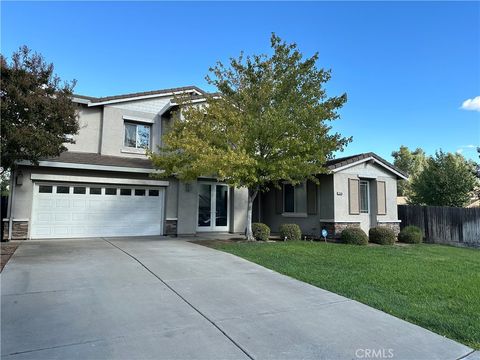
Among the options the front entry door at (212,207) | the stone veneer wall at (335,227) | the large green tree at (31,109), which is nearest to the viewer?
the large green tree at (31,109)

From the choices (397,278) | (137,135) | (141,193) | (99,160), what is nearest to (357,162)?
(397,278)

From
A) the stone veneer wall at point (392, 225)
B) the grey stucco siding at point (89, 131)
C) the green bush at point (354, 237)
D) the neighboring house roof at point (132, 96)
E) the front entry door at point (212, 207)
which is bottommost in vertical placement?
the green bush at point (354, 237)

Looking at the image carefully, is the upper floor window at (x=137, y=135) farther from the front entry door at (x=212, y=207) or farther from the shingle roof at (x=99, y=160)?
the front entry door at (x=212, y=207)

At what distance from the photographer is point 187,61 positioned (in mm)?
15508

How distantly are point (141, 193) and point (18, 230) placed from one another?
470cm

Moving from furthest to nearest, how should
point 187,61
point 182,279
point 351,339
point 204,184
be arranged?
point 204,184, point 187,61, point 182,279, point 351,339

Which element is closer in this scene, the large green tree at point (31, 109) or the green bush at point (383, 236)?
the large green tree at point (31, 109)

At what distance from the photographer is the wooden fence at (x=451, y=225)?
683 inches

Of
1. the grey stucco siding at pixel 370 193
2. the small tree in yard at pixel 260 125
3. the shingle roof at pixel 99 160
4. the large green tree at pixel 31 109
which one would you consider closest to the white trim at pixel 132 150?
the shingle roof at pixel 99 160

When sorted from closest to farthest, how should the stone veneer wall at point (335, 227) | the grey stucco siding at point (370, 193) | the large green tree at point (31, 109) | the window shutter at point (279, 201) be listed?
the large green tree at point (31, 109)
the stone veneer wall at point (335, 227)
the grey stucco siding at point (370, 193)
the window shutter at point (279, 201)

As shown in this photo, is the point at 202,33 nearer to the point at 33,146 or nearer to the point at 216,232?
the point at 33,146

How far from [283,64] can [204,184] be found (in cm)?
662

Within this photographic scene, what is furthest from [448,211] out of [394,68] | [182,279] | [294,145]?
[182,279]

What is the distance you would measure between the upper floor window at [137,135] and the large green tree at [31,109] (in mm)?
5803
